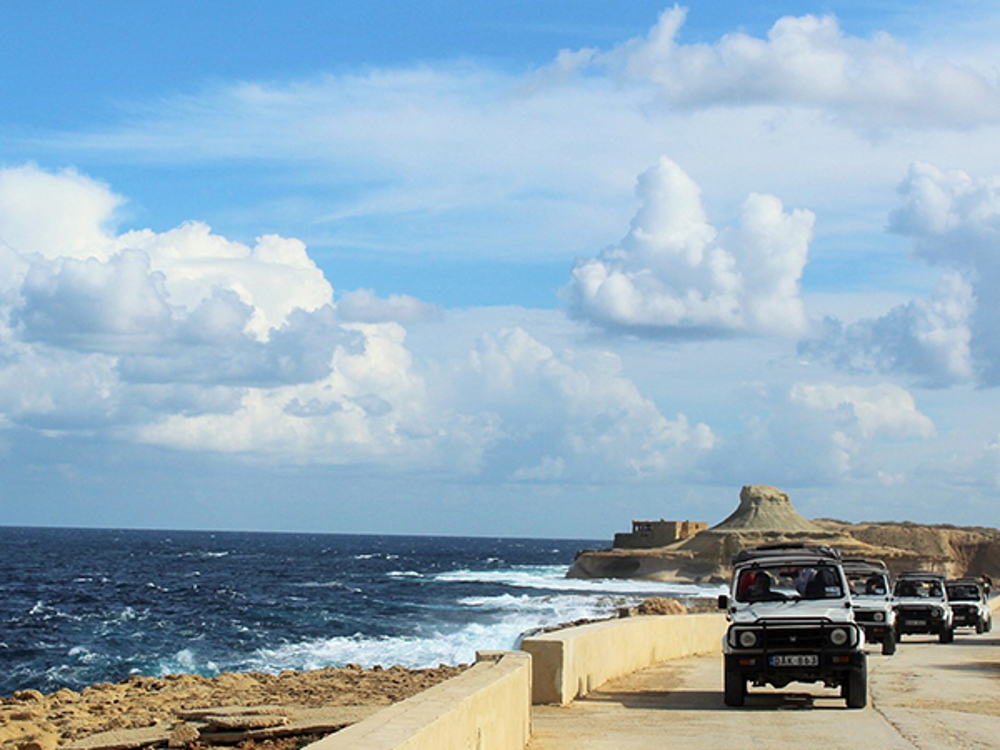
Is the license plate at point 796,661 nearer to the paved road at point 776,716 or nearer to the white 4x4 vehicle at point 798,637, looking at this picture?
the white 4x4 vehicle at point 798,637

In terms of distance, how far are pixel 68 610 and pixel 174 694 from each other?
39.9 metres

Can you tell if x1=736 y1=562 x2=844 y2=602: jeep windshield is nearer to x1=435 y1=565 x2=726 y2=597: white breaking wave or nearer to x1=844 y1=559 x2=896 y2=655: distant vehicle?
x1=844 y1=559 x2=896 y2=655: distant vehicle

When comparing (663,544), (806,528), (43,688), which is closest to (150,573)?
(663,544)

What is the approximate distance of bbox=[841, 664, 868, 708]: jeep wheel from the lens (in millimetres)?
15172

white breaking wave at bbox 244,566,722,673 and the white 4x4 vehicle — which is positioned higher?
the white 4x4 vehicle

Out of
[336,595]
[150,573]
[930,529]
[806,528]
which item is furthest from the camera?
[930,529]

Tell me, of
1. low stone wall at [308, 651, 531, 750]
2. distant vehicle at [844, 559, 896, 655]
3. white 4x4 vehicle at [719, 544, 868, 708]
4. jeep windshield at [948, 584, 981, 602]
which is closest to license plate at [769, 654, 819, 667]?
white 4x4 vehicle at [719, 544, 868, 708]

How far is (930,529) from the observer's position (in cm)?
12338

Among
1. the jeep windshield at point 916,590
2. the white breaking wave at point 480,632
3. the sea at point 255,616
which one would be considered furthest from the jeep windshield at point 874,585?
the white breaking wave at point 480,632

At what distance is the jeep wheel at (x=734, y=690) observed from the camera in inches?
610

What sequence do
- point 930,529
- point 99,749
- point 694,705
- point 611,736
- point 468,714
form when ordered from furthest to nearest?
1. point 930,529
2. point 694,705
3. point 99,749
4. point 611,736
5. point 468,714

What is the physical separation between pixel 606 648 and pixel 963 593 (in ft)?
74.7

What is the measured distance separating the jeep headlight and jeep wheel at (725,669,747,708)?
1.17m

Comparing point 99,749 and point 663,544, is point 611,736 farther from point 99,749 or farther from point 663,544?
point 663,544
